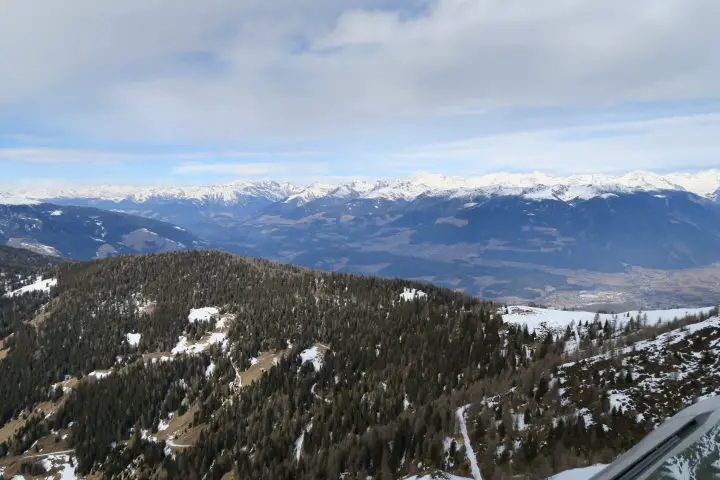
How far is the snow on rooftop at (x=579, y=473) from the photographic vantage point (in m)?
23.7

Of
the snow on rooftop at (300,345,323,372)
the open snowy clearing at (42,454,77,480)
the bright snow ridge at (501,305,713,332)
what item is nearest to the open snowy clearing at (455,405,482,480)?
the bright snow ridge at (501,305,713,332)

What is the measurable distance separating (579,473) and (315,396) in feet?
341

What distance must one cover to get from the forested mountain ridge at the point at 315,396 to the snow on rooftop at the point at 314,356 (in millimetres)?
635

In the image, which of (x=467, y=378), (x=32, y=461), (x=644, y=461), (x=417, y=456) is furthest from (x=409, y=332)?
(x=644, y=461)

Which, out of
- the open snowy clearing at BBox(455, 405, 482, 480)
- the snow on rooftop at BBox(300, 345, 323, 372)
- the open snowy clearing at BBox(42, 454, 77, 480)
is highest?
the open snowy clearing at BBox(455, 405, 482, 480)

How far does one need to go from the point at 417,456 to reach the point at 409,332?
108299 mm

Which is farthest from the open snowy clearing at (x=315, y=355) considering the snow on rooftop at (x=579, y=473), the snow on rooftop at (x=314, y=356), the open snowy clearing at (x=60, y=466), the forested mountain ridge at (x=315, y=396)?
the snow on rooftop at (x=579, y=473)

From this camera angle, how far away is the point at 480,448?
3753 cm

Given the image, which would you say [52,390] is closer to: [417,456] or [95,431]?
[95,431]

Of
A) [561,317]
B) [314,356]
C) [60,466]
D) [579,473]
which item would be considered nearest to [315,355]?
[314,356]

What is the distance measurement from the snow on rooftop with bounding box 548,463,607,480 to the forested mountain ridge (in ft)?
5.81

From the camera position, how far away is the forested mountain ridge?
42.0 metres

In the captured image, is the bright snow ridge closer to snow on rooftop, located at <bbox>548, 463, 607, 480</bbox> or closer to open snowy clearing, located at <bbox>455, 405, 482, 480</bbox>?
open snowy clearing, located at <bbox>455, 405, 482, 480</bbox>

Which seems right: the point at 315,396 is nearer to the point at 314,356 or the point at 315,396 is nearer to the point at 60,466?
the point at 314,356
